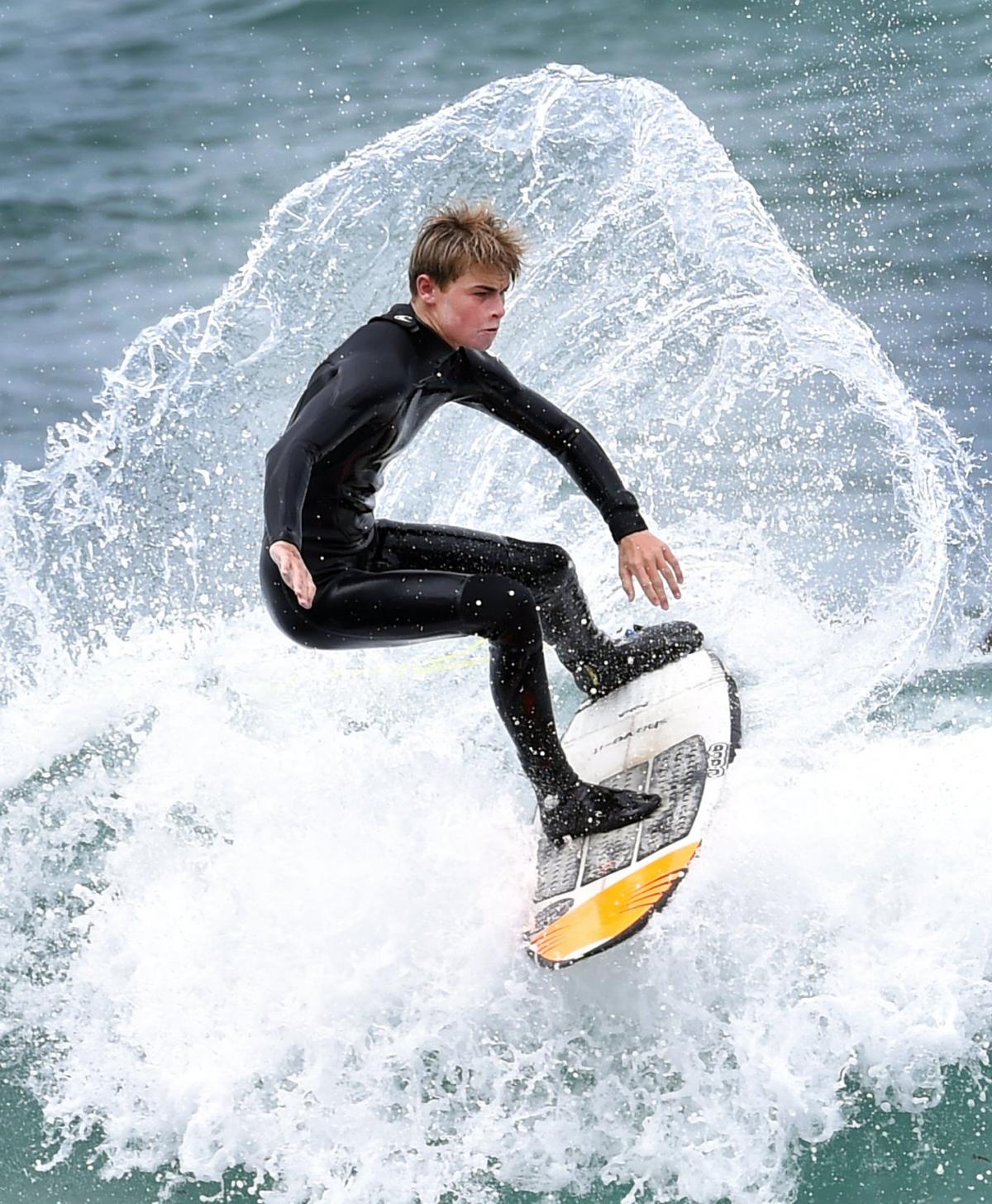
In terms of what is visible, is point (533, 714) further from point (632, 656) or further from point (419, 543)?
point (632, 656)

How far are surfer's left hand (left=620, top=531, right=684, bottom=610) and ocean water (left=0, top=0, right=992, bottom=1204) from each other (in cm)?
94

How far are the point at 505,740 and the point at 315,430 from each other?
2183 millimetres

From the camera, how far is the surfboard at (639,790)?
390cm

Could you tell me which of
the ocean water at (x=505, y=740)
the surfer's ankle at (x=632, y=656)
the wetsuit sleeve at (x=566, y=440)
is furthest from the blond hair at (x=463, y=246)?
the ocean water at (x=505, y=740)

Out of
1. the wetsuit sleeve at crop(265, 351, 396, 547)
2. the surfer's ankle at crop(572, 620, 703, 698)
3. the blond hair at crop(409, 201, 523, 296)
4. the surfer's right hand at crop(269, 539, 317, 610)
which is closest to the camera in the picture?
the surfer's right hand at crop(269, 539, 317, 610)

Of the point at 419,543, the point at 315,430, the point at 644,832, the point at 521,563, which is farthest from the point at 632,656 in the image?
the point at 315,430

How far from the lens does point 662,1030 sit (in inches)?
161

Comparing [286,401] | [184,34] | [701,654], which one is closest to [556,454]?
[701,654]

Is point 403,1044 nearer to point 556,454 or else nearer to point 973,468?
point 556,454

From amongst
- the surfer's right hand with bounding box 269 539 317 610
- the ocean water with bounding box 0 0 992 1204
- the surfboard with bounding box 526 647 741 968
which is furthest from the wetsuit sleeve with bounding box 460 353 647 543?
the ocean water with bounding box 0 0 992 1204

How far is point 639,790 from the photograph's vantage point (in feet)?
14.5

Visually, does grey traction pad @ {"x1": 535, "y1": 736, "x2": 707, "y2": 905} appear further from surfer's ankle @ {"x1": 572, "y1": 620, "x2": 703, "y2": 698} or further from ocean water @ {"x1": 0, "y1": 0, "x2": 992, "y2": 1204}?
surfer's ankle @ {"x1": 572, "y1": 620, "x2": 703, "y2": 698}

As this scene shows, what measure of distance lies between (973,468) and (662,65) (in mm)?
6784

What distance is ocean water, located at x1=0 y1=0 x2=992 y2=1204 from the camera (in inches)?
155
